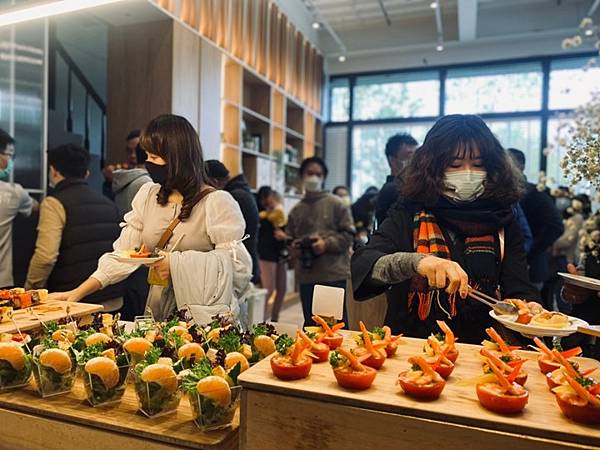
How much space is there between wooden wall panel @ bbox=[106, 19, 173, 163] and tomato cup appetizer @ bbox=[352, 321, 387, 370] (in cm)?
369

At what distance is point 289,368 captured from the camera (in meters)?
0.95

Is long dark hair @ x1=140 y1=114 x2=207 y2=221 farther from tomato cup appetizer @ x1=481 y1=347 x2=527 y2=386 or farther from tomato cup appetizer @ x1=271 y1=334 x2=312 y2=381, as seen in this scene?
tomato cup appetizer @ x1=481 y1=347 x2=527 y2=386

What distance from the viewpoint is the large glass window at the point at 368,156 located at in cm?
896

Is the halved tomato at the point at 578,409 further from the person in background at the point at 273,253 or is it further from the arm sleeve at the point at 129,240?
the person in background at the point at 273,253

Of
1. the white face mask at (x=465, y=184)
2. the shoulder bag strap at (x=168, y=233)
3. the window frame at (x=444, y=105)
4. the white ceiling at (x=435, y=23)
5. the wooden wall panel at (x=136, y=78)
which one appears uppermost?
the white ceiling at (x=435, y=23)

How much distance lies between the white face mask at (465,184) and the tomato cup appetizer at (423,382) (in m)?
0.74

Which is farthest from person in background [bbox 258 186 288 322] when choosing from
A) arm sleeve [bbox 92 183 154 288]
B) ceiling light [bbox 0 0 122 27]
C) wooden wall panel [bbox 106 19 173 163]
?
ceiling light [bbox 0 0 122 27]

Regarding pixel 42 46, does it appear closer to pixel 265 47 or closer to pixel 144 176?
pixel 144 176

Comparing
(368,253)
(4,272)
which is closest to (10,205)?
(4,272)

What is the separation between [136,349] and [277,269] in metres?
4.16

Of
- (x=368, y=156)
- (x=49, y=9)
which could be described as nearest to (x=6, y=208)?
(x=49, y=9)

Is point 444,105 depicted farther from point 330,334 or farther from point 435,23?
point 330,334

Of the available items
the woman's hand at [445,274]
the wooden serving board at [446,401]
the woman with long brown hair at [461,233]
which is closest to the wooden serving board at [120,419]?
the wooden serving board at [446,401]

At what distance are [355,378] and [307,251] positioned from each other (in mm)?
2762
